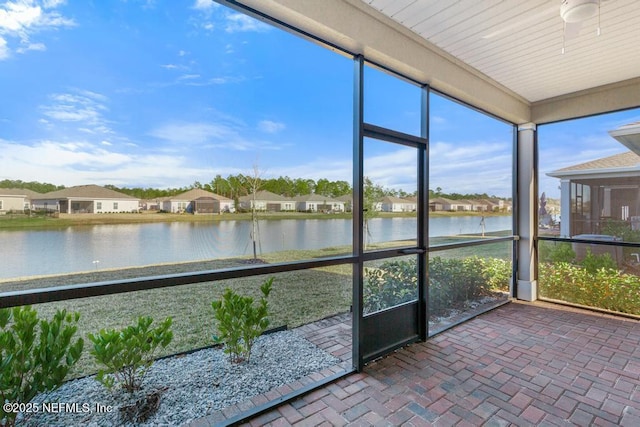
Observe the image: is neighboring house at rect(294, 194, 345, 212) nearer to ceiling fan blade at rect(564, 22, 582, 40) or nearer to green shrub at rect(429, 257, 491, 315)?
green shrub at rect(429, 257, 491, 315)

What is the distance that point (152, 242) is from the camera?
2.01m

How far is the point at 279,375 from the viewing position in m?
2.53

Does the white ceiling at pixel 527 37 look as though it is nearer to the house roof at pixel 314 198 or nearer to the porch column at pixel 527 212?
the porch column at pixel 527 212

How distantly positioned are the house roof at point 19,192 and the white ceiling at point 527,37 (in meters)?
2.52

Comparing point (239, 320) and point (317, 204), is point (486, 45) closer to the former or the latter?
point (317, 204)

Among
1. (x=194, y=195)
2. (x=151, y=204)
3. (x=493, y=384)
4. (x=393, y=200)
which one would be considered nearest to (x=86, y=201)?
(x=151, y=204)

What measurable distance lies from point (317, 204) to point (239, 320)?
3.82ft

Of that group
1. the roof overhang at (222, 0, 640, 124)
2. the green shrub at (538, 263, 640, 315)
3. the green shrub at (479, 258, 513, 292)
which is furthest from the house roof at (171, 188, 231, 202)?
the green shrub at (538, 263, 640, 315)

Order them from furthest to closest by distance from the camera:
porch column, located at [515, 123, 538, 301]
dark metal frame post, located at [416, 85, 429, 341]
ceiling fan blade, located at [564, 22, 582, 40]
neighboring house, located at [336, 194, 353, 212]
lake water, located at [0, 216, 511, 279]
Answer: porch column, located at [515, 123, 538, 301] < dark metal frame post, located at [416, 85, 429, 341] < neighboring house, located at [336, 194, 353, 212] < ceiling fan blade, located at [564, 22, 582, 40] < lake water, located at [0, 216, 511, 279]

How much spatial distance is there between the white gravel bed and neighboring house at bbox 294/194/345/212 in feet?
4.38

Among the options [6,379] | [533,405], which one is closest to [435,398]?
[533,405]

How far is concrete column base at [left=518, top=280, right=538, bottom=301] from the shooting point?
15.2 feet

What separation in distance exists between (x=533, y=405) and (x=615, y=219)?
131 inches

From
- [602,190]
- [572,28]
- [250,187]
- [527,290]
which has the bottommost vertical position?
[527,290]
